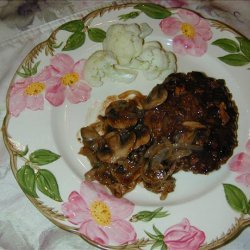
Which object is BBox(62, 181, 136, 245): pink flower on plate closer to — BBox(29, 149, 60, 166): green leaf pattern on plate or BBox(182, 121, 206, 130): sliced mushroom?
BBox(29, 149, 60, 166): green leaf pattern on plate

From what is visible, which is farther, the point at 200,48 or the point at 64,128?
the point at 200,48

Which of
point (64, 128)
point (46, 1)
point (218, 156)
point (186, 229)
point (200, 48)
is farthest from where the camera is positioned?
point (46, 1)

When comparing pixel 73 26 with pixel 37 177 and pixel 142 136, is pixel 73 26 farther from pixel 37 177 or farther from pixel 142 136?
pixel 37 177

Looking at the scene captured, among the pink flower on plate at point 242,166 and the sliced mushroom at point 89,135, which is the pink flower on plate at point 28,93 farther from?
the pink flower on plate at point 242,166

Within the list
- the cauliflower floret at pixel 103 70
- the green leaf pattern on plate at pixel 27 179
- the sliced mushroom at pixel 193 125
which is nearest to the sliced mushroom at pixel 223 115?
the sliced mushroom at pixel 193 125

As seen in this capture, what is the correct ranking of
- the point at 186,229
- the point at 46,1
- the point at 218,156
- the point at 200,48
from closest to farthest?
the point at 186,229 < the point at 218,156 < the point at 200,48 < the point at 46,1

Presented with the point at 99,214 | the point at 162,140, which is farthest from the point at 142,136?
the point at 99,214

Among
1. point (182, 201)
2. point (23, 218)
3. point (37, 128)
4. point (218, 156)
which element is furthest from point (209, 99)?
point (23, 218)

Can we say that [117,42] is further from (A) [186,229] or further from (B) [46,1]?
(A) [186,229]
